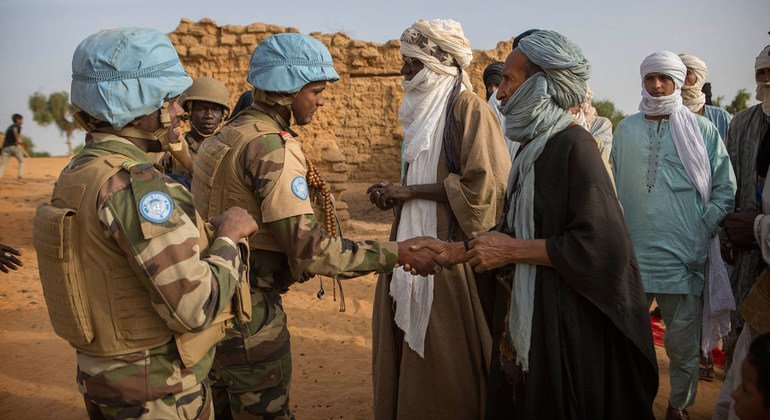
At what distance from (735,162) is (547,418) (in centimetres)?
311

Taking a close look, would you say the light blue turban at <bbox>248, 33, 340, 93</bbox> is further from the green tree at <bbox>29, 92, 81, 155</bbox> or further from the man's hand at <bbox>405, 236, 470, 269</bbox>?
the green tree at <bbox>29, 92, 81, 155</bbox>

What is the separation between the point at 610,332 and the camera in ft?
8.59

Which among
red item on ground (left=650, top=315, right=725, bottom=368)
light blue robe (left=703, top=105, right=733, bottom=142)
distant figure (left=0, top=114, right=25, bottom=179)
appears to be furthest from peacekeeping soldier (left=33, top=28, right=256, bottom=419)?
distant figure (left=0, top=114, right=25, bottom=179)

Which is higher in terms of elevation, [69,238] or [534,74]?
[534,74]

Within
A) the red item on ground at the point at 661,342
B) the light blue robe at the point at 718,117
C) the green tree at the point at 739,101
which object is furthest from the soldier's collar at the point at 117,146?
the green tree at the point at 739,101

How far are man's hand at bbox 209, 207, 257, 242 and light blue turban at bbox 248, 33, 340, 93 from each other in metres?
0.88

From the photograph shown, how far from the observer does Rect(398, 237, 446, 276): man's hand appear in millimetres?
3164

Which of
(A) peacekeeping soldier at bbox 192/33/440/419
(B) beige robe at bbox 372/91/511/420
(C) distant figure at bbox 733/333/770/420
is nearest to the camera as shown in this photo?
(C) distant figure at bbox 733/333/770/420

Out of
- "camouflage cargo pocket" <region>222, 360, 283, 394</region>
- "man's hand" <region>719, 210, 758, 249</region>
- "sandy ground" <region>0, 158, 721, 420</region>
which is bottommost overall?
"sandy ground" <region>0, 158, 721, 420</region>

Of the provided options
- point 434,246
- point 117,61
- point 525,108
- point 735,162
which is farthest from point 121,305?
point 735,162

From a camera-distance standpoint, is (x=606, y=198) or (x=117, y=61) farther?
(x=606, y=198)

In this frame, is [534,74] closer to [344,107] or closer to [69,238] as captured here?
[69,238]

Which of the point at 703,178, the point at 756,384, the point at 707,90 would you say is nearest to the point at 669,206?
the point at 703,178

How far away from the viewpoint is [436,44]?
12.9 feet
